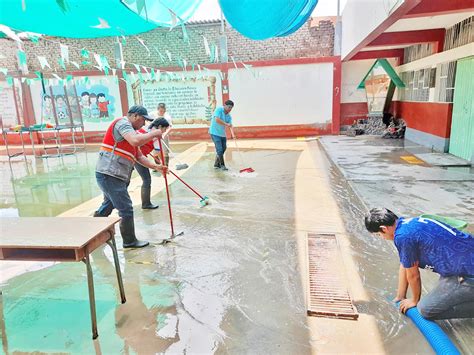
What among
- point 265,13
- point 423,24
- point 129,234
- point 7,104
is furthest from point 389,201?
point 7,104


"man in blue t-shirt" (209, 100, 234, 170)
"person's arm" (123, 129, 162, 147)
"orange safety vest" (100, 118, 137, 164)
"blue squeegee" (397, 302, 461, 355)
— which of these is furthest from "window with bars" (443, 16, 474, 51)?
"orange safety vest" (100, 118, 137, 164)

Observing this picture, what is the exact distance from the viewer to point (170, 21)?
3789mm

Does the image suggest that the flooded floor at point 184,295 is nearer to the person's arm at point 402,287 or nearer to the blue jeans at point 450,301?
the person's arm at point 402,287

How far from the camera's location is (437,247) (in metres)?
2.10

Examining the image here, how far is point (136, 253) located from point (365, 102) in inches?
426

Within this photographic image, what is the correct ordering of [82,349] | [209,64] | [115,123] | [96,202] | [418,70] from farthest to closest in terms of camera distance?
[209,64] < [418,70] < [96,202] < [115,123] < [82,349]

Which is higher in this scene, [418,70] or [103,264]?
[418,70]

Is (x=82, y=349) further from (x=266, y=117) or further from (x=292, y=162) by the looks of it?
(x=266, y=117)

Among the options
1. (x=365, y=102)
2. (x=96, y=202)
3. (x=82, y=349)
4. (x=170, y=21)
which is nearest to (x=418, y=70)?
(x=365, y=102)

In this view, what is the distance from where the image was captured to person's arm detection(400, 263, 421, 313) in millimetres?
2190

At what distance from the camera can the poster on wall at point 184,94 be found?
12.0m

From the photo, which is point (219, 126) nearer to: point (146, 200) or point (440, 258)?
point (146, 200)

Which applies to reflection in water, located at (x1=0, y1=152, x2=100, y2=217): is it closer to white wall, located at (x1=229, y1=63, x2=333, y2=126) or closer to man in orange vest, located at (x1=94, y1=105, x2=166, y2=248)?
man in orange vest, located at (x1=94, y1=105, x2=166, y2=248)

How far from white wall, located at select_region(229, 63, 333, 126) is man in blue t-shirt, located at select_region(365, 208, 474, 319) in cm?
1010
